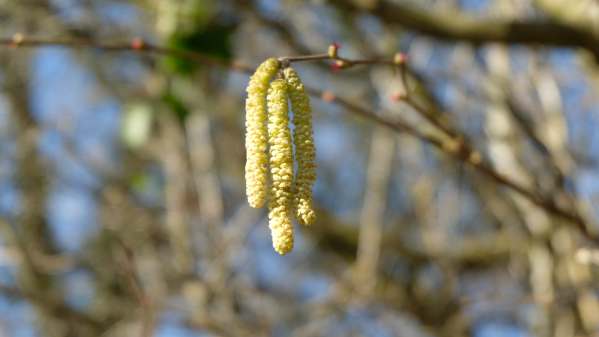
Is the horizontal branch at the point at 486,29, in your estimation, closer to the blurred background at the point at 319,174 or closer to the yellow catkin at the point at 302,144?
the blurred background at the point at 319,174

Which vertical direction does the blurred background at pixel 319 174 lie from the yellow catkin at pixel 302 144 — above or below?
above

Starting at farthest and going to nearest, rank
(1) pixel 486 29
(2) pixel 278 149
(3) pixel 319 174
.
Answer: (3) pixel 319 174 → (1) pixel 486 29 → (2) pixel 278 149

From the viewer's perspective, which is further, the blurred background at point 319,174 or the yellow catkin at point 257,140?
the blurred background at point 319,174

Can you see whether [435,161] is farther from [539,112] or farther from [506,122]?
[506,122]

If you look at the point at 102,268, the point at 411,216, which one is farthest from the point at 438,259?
the point at 102,268

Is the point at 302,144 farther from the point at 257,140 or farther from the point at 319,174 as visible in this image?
the point at 319,174

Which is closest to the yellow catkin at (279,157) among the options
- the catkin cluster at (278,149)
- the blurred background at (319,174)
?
the catkin cluster at (278,149)

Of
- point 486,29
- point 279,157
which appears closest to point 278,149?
point 279,157
